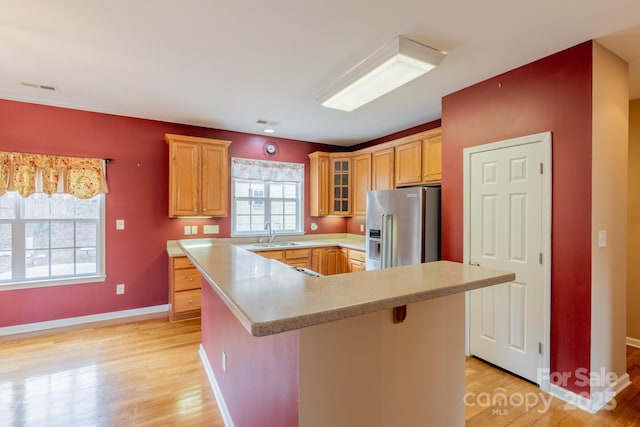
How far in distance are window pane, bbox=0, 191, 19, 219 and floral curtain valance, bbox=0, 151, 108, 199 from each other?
0.14 m

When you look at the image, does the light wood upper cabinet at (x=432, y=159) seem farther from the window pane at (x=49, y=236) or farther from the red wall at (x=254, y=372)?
the window pane at (x=49, y=236)

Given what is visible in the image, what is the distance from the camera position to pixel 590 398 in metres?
2.06

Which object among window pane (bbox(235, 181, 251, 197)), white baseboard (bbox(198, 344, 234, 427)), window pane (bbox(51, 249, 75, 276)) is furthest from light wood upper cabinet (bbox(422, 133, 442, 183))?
window pane (bbox(51, 249, 75, 276))

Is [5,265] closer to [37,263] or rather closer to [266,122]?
[37,263]

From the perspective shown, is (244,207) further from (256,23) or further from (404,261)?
(256,23)

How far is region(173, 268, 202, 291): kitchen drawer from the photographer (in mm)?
3691

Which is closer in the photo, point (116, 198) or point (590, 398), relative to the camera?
point (590, 398)

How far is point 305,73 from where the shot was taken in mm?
2582

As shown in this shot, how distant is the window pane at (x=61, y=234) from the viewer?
11.5 ft

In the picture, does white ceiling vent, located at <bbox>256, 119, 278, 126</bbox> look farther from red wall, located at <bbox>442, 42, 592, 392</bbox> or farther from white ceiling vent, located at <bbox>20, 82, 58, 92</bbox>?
red wall, located at <bbox>442, 42, 592, 392</bbox>

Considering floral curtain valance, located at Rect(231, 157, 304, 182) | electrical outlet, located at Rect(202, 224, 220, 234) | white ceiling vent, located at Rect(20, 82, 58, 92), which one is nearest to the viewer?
white ceiling vent, located at Rect(20, 82, 58, 92)

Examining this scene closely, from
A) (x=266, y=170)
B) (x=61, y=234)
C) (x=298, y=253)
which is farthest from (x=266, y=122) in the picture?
(x=61, y=234)

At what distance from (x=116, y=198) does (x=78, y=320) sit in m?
1.48

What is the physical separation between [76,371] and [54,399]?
0.40 meters
